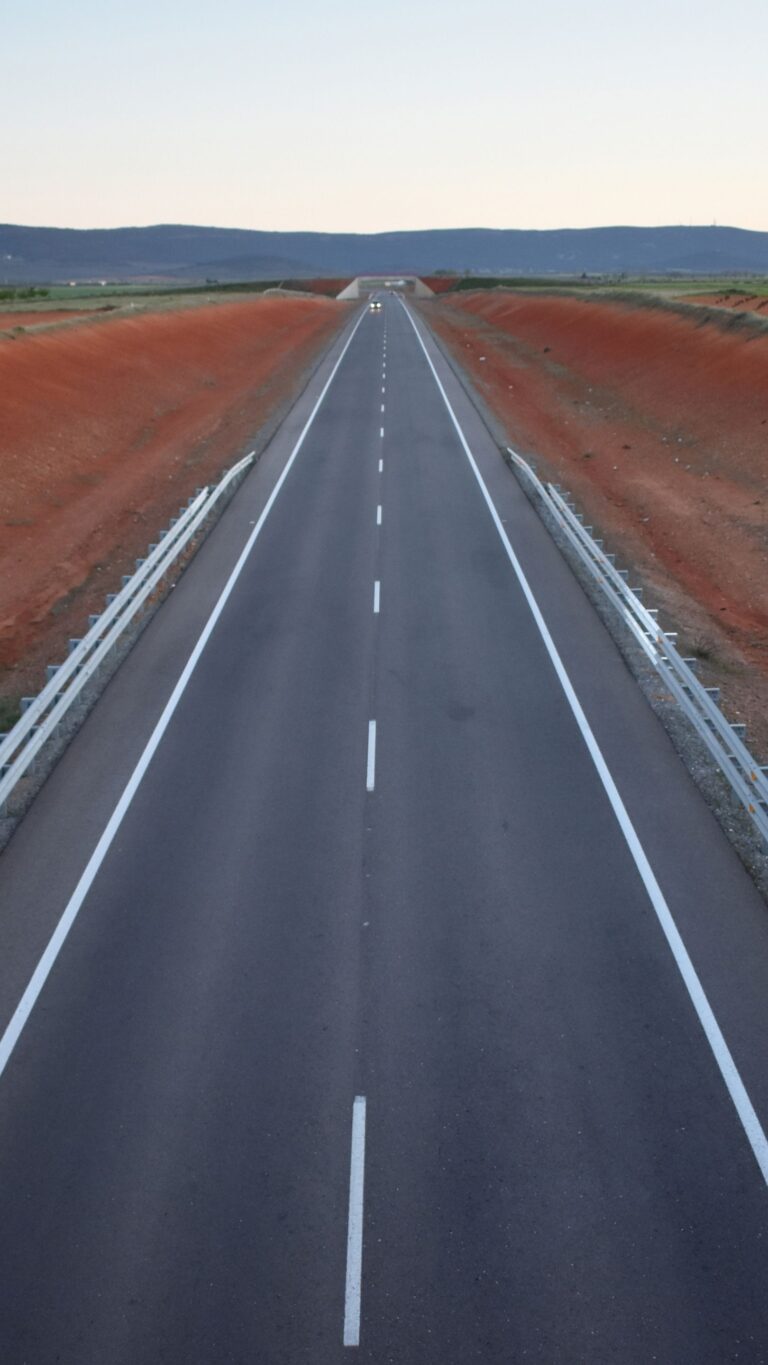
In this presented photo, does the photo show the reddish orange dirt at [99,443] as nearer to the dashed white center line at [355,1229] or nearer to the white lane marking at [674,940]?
the white lane marking at [674,940]

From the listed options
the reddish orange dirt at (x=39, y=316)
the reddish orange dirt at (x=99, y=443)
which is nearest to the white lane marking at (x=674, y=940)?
the reddish orange dirt at (x=99, y=443)

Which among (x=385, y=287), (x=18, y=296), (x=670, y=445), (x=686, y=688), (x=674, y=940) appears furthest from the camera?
(x=385, y=287)

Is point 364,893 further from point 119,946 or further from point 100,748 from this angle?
point 100,748

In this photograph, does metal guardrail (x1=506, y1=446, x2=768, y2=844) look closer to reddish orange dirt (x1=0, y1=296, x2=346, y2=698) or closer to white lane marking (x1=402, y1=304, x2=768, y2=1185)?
white lane marking (x1=402, y1=304, x2=768, y2=1185)

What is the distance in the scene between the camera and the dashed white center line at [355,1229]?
6.15m

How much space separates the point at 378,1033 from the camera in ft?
27.4

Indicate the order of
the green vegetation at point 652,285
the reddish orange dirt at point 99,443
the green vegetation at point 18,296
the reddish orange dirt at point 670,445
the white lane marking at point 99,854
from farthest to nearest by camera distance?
1. the green vegetation at point 18,296
2. the green vegetation at point 652,285
3. the reddish orange dirt at point 99,443
4. the reddish orange dirt at point 670,445
5. the white lane marking at point 99,854

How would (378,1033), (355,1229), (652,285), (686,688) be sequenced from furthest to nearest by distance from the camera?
(652,285) → (686,688) → (378,1033) → (355,1229)

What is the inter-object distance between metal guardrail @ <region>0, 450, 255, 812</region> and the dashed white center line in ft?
18.8

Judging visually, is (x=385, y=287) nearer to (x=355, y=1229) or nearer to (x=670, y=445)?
(x=670, y=445)

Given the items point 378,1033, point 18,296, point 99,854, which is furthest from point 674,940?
point 18,296

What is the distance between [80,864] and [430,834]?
12.6 feet

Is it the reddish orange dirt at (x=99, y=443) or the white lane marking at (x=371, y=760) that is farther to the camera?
the reddish orange dirt at (x=99, y=443)

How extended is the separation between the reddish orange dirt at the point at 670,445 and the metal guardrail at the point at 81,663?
926cm
